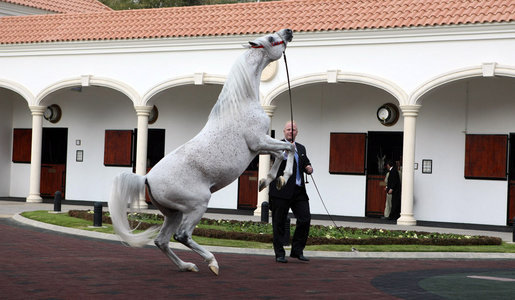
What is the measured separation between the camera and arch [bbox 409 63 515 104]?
18359mm

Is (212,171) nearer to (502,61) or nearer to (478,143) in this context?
(502,61)

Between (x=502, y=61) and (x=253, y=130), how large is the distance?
34.2 feet

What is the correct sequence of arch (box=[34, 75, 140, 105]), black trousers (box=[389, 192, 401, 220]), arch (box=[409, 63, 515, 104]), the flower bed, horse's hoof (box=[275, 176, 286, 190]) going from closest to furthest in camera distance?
horse's hoof (box=[275, 176, 286, 190])
the flower bed
arch (box=[409, 63, 515, 104])
black trousers (box=[389, 192, 401, 220])
arch (box=[34, 75, 140, 105])

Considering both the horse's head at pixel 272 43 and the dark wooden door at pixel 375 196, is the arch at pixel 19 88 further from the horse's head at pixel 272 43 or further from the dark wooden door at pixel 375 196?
the horse's head at pixel 272 43

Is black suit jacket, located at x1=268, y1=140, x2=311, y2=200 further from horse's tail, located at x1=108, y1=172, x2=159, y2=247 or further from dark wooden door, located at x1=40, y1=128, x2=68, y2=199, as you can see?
dark wooden door, located at x1=40, y1=128, x2=68, y2=199

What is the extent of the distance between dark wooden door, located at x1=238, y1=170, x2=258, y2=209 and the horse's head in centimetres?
1368

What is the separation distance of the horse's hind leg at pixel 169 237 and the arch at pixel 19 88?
50.9 feet

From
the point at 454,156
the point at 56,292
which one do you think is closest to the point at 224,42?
the point at 454,156

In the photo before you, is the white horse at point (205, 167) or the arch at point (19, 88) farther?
the arch at point (19, 88)

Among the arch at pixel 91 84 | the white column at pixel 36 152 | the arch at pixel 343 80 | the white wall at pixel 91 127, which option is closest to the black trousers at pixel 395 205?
the arch at pixel 343 80

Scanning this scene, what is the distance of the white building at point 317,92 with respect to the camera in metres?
19.5

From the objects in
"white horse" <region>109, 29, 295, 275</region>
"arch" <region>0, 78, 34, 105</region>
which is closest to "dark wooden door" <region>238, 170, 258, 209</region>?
"arch" <region>0, 78, 34, 105</region>

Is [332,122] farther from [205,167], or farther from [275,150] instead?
[205,167]

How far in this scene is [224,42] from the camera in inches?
850
